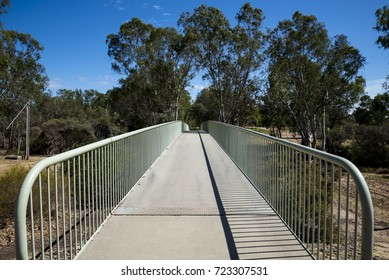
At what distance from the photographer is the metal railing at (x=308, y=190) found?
2.76 meters

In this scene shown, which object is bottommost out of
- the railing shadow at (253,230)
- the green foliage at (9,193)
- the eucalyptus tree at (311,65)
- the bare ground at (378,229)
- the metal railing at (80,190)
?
the bare ground at (378,229)

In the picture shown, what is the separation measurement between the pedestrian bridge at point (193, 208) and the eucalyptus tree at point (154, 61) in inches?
1312

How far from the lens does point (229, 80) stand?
135ft

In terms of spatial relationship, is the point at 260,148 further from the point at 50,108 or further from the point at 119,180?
the point at 50,108

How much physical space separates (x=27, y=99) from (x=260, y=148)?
3908 centimetres

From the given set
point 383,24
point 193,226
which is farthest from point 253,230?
point 383,24

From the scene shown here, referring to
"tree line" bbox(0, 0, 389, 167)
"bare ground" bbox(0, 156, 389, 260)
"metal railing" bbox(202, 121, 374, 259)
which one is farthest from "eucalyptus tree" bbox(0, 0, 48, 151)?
"metal railing" bbox(202, 121, 374, 259)

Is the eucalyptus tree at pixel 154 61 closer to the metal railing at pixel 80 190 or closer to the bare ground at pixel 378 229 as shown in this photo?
the bare ground at pixel 378 229

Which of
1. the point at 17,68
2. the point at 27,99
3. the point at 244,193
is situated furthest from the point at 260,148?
the point at 27,99

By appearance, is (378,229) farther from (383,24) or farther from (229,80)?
(229,80)

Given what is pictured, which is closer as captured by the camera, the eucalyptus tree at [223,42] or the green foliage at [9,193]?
the green foliage at [9,193]

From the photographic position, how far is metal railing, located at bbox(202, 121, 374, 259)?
9.05ft

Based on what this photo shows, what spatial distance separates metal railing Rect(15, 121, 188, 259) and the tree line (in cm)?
2143

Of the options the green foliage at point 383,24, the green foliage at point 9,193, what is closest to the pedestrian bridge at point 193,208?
the green foliage at point 9,193
